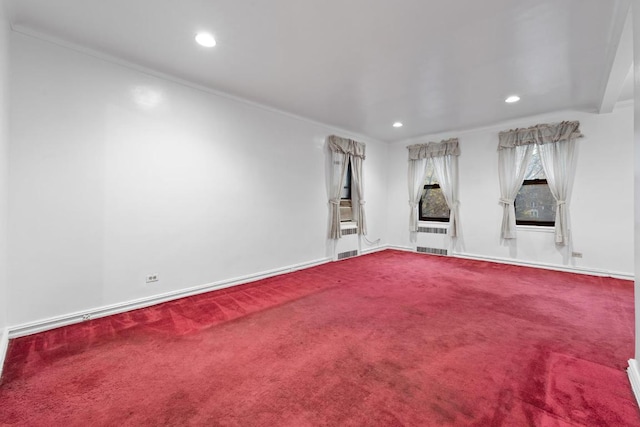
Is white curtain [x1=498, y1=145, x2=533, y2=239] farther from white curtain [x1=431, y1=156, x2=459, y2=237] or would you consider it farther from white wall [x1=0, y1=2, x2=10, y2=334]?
white wall [x1=0, y1=2, x2=10, y2=334]

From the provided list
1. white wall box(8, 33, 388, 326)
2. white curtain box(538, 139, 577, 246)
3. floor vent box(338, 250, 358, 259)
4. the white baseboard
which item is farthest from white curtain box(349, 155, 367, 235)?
the white baseboard

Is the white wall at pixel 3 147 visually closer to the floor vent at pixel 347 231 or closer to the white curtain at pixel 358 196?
the floor vent at pixel 347 231

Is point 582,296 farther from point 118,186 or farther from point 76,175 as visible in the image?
point 76,175

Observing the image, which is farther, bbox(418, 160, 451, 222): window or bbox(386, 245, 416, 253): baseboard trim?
bbox(386, 245, 416, 253): baseboard trim

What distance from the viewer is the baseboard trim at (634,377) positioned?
1.55 metres

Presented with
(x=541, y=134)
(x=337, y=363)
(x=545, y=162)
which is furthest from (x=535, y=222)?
(x=337, y=363)

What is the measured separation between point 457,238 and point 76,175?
6015 mm

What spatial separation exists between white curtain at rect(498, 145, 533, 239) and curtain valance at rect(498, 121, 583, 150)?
11 cm

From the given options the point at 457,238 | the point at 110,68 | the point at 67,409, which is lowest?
the point at 67,409

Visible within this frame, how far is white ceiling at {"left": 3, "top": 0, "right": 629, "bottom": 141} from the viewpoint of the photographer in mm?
2049

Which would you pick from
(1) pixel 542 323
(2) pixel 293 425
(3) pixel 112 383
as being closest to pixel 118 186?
(3) pixel 112 383

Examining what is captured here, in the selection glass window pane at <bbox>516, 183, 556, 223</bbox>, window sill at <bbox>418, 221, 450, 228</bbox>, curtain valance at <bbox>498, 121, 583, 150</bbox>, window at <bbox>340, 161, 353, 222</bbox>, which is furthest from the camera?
window sill at <bbox>418, 221, 450, 228</bbox>

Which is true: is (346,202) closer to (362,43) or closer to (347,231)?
(347,231)

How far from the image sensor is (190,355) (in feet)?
6.64
